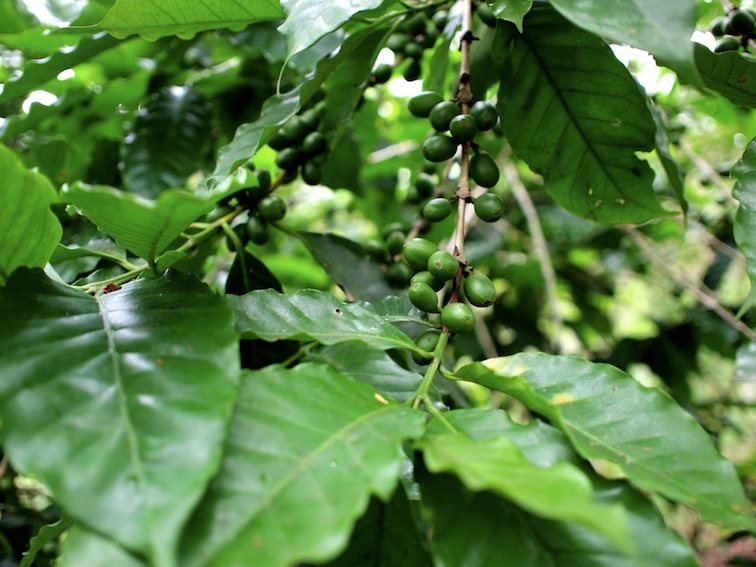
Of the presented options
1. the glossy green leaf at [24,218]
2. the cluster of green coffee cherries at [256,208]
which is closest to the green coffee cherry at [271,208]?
the cluster of green coffee cherries at [256,208]

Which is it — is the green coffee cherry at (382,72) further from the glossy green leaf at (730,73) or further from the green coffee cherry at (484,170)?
the glossy green leaf at (730,73)

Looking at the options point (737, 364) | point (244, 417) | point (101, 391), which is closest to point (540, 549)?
point (244, 417)

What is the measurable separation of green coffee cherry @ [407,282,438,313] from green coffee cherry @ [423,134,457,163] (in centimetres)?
27

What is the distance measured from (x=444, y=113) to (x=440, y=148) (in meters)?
0.07

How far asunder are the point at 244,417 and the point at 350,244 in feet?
2.67

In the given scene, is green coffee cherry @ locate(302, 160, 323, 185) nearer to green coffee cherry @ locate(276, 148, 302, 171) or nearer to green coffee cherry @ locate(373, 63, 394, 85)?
green coffee cherry @ locate(276, 148, 302, 171)

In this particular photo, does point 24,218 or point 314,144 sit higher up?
point 24,218

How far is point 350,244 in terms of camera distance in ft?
4.59

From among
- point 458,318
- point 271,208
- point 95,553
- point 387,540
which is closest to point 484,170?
point 458,318

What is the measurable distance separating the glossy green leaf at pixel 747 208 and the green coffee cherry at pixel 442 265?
381 mm

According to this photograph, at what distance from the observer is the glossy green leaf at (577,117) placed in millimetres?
1092

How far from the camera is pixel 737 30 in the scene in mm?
1267

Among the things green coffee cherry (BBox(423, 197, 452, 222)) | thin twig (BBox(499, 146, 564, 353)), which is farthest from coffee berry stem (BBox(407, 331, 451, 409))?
thin twig (BBox(499, 146, 564, 353))

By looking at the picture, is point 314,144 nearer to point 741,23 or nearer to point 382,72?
point 382,72
